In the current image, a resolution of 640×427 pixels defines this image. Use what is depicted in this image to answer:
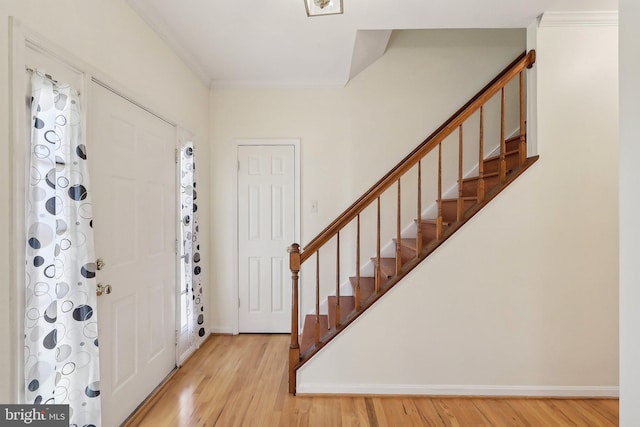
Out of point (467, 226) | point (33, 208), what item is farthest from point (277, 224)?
point (33, 208)

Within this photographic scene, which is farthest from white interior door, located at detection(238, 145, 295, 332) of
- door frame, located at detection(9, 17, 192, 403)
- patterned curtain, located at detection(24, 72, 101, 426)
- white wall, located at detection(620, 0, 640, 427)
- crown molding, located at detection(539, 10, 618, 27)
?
white wall, located at detection(620, 0, 640, 427)

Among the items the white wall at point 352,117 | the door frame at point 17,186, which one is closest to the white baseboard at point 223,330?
the white wall at point 352,117

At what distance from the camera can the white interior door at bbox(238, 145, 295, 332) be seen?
10.7 ft

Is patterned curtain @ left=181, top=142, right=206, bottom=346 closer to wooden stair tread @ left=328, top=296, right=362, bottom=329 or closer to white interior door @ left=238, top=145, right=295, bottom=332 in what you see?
white interior door @ left=238, top=145, right=295, bottom=332

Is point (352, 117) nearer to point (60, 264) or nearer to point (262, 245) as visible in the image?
point (262, 245)

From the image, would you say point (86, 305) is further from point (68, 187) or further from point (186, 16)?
point (186, 16)

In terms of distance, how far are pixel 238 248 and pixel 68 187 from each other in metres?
1.97

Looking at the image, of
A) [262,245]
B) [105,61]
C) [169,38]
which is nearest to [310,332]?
[262,245]

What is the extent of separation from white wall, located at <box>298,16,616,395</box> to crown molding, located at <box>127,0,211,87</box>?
243cm

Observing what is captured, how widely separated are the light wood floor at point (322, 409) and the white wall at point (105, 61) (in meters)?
1.09

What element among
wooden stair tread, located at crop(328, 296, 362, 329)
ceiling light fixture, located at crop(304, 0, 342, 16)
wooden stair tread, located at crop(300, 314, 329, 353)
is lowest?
wooden stair tread, located at crop(300, 314, 329, 353)

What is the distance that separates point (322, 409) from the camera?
6.63 ft

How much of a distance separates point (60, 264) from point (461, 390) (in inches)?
96.5

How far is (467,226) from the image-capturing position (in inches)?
84.8
